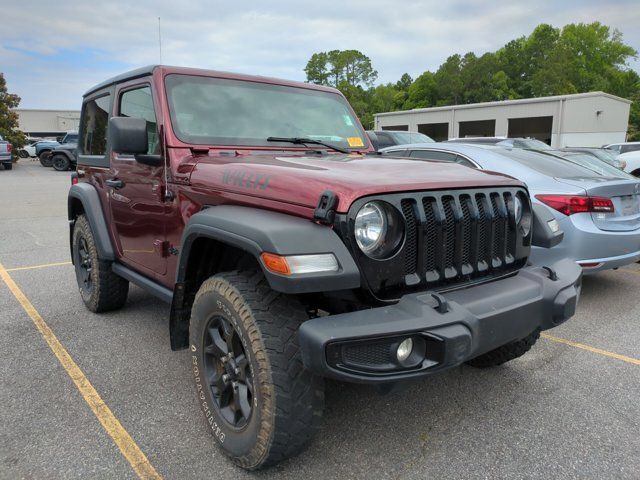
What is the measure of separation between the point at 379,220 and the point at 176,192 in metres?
1.39

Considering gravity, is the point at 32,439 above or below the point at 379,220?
below

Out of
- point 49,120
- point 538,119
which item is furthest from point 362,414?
point 49,120

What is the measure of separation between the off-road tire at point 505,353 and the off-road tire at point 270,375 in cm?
152

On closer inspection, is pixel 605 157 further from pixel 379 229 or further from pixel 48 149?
pixel 48 149

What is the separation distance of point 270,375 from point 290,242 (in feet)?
1.82

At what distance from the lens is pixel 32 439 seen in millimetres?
2512

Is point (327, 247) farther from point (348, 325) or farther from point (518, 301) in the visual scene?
point (518, 301)

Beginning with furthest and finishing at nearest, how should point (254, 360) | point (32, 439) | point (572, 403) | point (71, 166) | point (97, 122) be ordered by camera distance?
point (71, 166)
point (97, 122)
point (572, 403)
point (32, 439)
point (254, 360)

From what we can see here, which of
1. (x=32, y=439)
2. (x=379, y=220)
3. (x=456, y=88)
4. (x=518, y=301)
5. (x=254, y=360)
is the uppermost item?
(x=456, y=88)

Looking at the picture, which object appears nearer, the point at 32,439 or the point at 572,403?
the point at 32,439

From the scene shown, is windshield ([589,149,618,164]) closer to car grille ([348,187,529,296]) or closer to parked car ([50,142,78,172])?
car grille ([348,187,529,296])

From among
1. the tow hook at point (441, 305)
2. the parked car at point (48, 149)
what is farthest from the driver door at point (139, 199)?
the parked car at point (48, 149)

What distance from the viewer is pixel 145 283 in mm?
3389

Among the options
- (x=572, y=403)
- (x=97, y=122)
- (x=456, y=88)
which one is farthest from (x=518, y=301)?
(x=456, y=88)
